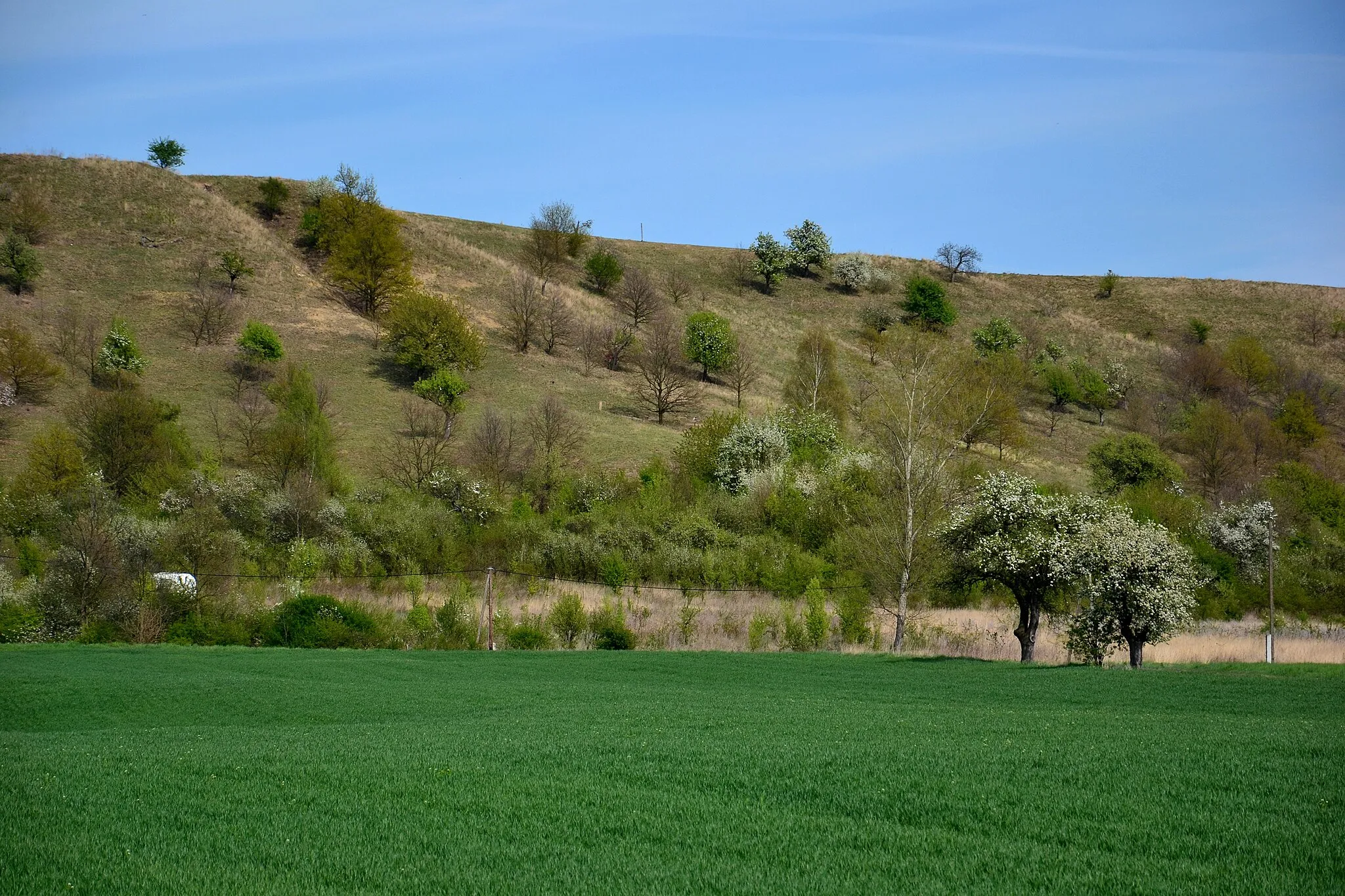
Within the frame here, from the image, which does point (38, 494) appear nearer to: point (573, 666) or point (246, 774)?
point (573, 666)

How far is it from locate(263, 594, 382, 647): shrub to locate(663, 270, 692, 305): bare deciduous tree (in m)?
63.2

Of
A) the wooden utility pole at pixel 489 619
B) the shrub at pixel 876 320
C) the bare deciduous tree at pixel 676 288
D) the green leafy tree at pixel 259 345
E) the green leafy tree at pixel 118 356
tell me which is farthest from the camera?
the shrub at pixel 876 320

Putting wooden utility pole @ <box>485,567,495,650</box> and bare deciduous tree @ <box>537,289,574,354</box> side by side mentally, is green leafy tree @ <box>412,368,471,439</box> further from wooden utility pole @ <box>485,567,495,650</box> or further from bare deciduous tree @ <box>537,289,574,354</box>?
wooden utility pole @ <box>485,567,495,650</box>

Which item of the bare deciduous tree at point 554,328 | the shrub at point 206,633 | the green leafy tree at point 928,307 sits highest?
the green leafy tree at point 928,307

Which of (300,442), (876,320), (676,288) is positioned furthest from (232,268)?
(876,320)

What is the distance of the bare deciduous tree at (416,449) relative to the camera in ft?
167

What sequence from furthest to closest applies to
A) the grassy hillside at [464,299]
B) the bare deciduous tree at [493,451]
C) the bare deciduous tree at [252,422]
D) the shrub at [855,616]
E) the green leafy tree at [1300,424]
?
the green leafy tree at [1300,424], the grassy hillside at [464,299], the bare deciduous tree at [493,451], the bare deciduous tree at [252,422], the shrub at [855,616]

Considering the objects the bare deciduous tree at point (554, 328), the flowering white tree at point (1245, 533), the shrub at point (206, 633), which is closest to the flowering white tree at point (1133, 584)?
the shrub at point (206, 633)

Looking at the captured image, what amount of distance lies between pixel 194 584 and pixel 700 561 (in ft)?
68.7

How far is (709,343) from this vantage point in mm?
74438

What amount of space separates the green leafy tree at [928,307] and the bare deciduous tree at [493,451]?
178 feet

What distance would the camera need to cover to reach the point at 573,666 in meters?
26.9

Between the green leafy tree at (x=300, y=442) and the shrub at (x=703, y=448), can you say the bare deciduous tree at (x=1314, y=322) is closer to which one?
the shrub at (x=703, y=448)

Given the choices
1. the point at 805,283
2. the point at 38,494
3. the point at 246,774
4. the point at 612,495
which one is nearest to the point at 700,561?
the point at 612,495
